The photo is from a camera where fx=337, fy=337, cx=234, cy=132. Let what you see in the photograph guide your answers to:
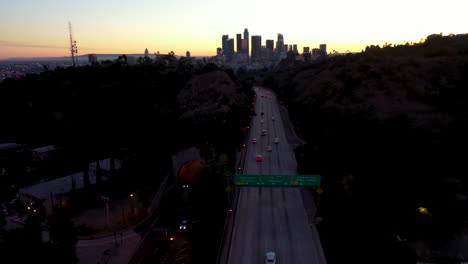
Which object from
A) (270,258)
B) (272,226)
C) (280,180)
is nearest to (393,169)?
(280,180)

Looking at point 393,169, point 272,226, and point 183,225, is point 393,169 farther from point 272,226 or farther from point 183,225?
point 183,225

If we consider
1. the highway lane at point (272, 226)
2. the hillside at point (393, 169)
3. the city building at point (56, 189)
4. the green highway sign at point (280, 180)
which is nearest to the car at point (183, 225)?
the highway lane at point (272, 226)

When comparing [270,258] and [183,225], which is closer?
[270,258]

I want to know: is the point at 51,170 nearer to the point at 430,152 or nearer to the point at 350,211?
the point at 350,211

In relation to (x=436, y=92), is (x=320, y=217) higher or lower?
lower

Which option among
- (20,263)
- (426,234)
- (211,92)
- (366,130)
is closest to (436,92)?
(366,130)

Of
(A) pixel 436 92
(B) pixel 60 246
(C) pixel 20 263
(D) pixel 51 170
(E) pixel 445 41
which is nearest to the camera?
(C) pixel 20 263

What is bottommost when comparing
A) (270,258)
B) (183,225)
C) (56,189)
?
(183,225)

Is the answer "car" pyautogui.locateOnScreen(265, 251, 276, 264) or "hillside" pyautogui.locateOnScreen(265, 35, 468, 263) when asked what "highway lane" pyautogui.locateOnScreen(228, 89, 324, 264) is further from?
"hillside" pyautogui.locateOnScreen(265, 35, 468, 263)
